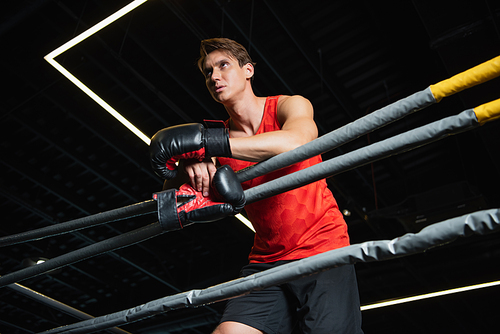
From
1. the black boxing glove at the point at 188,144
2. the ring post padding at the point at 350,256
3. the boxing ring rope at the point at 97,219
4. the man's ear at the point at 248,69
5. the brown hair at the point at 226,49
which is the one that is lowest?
the ring post padding at the point at 350,256

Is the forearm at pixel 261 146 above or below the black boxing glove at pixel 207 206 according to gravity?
above

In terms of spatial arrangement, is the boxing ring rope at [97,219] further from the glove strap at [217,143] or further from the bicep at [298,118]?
the bicep at [298,118]

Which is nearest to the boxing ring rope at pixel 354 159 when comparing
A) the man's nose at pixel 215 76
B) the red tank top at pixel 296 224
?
the red tank top at pixel 296 224

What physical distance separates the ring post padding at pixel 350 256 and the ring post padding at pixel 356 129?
10.8 inches

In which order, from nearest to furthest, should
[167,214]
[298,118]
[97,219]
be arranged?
[167,214]
[97,219]
[298,118]

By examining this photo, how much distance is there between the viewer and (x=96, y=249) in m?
1.37

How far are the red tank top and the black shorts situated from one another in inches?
3.5

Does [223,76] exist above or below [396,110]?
above

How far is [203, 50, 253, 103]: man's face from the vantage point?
184cm

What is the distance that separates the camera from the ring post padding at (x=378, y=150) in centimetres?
91

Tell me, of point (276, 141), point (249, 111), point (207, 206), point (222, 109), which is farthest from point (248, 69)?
point (222, 109)

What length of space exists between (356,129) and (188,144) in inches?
20.9

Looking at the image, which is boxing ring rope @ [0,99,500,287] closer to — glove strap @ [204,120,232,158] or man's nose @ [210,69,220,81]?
glove strap @ [204,120,232,158]

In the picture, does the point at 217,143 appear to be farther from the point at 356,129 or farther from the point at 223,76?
the point at 223,76
